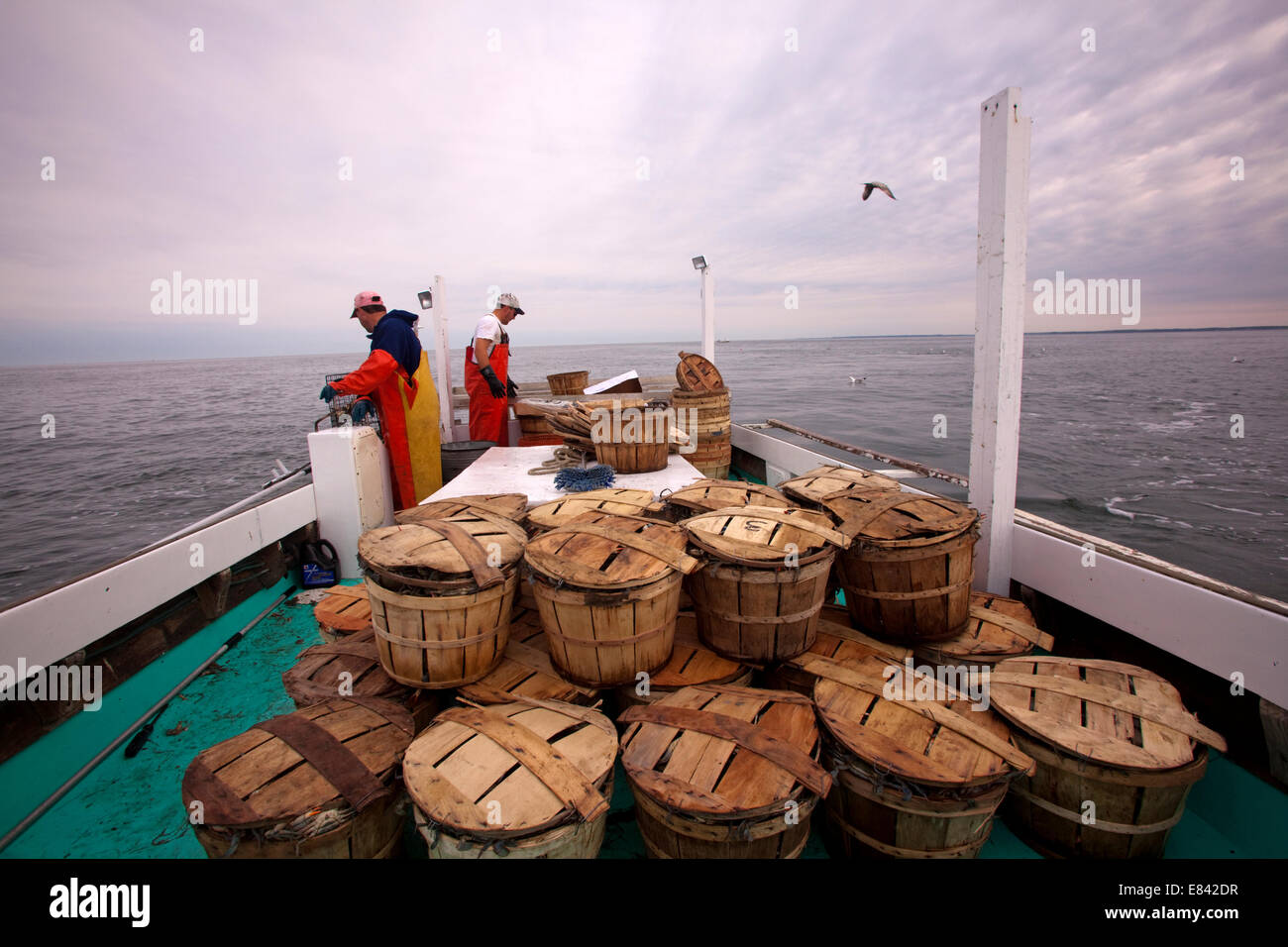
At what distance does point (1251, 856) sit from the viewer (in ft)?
8.33

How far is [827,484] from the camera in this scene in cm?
406

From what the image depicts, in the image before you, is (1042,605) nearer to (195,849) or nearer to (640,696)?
(640,696)

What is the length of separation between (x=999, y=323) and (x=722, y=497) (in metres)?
1.93

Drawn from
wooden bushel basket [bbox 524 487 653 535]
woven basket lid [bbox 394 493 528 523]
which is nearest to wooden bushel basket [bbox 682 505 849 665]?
wooden bushel basket [bbox 524 487 653 535]

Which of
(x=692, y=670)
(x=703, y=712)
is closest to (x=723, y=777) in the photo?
(x=703, y=712)

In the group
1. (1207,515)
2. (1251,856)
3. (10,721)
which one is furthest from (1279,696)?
(1207,515)

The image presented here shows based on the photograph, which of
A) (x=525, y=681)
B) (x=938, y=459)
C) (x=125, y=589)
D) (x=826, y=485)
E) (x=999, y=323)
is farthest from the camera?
(x=938, y=459)

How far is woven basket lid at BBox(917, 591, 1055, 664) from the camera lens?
3.06 metres

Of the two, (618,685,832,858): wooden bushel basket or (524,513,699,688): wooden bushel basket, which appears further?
(524,513,699,688): wooden bushel basket

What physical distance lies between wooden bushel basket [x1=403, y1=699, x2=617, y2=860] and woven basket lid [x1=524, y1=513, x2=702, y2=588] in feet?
1.96

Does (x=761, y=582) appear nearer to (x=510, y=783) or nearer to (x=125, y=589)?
(x=510, y=783)

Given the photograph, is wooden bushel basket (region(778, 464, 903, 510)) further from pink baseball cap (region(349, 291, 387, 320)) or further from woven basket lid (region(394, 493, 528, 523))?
pink baseball cap (region(349, 291, 387, 320))

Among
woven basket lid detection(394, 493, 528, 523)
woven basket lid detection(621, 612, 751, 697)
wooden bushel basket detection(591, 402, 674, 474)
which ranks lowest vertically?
woven basket lid detection(621, 612, 751, 697)
